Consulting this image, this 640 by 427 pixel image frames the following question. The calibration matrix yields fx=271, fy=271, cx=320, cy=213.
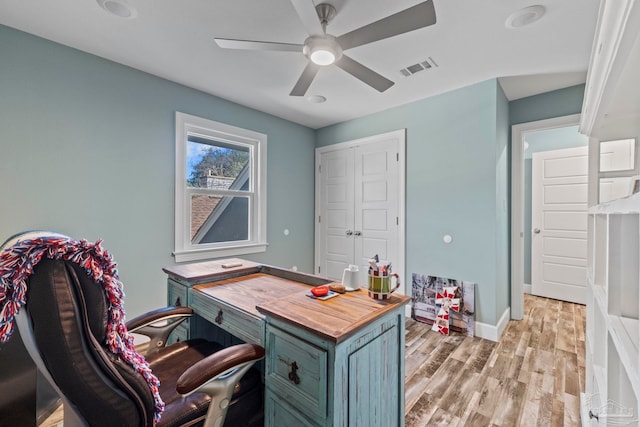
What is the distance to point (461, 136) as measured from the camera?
2891mm

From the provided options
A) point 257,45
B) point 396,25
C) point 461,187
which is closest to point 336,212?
point 461,187

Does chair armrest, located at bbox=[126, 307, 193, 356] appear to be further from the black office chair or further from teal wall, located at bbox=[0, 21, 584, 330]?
teal wall, located at bbox=[0, 21, 584, 330]

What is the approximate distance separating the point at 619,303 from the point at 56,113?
11.2ft

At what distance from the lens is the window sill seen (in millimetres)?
2865

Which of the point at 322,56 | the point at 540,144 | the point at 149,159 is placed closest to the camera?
the point at 322,56

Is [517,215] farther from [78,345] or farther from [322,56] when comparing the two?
[78,345]

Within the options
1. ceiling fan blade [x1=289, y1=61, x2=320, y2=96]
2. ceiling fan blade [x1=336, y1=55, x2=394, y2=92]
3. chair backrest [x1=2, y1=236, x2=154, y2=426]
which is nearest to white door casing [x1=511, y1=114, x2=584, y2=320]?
ceiling fan blade [x1=336, y1=55, x2=394, y2=92]

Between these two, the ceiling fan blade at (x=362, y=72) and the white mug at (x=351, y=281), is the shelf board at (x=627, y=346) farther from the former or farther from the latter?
the ceiling fan blade at (x=362, y=72)

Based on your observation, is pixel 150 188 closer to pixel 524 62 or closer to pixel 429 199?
pixel 429 199

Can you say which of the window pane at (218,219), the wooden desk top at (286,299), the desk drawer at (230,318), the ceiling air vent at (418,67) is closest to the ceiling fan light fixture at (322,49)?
the ceiling air vent at (418,67)

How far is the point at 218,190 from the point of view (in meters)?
3.27

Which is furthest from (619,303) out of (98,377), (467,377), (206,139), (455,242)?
(206,139)

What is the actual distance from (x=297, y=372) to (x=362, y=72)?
1.89m

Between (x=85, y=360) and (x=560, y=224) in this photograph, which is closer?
(x=85, y=360)
